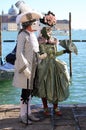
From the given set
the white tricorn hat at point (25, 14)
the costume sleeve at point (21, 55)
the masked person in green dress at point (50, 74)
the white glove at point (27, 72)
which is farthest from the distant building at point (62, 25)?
the white glove at point (27, 72)

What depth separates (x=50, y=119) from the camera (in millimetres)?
5281

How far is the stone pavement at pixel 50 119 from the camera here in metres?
4.94

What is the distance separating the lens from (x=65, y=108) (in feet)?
19.0

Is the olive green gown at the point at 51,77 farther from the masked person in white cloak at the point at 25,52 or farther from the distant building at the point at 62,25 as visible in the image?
the distant building at the point at 62,25

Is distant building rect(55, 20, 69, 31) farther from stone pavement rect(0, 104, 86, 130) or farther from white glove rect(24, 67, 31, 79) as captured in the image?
white glove rect(24, 67, 31, 79)

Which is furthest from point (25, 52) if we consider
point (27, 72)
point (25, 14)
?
Answer: point (25, 14)

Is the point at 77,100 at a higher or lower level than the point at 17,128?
lower

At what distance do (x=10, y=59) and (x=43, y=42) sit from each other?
1.58ft

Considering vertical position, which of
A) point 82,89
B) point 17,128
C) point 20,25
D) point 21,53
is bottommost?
point 82,89

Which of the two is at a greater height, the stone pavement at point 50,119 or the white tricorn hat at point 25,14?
the white tricorn hat at point 25,14

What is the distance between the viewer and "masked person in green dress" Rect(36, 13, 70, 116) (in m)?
5.25

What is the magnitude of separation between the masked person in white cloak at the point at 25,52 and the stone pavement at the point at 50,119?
15cm

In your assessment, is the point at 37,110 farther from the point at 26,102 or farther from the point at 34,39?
the point at 34,39

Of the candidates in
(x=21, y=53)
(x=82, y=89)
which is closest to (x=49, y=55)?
(x=21, y=53)
